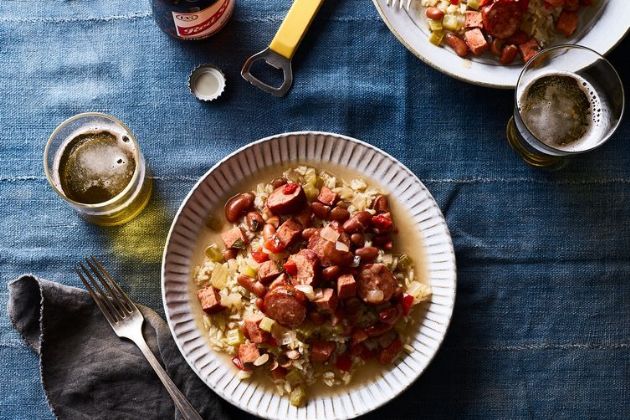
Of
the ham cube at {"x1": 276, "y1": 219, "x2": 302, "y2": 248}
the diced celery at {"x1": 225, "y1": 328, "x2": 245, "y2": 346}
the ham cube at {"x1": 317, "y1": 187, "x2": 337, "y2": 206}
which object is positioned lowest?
the diced celery at {"x1": 225, "y1": 328, "x2": 245, "y2": 346}

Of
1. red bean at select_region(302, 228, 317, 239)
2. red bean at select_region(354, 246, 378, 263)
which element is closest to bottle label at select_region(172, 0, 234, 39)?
red bean at select_region(302, 228, 317, 239)

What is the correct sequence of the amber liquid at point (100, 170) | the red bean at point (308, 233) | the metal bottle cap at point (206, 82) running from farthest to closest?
the metal bottle cap at point (206, 82) → the amber liquid at point (100, 170) → the red bean at point (308, 233)

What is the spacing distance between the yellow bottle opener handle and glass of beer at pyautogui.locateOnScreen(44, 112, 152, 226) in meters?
0.50

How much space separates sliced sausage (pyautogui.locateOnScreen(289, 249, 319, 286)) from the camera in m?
1.79

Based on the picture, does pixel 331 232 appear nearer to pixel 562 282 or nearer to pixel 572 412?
pixel 562 282

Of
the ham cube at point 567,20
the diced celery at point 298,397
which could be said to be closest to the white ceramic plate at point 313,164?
the diced celery at point 298,397

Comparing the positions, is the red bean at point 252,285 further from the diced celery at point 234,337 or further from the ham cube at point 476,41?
the ham cube at point 476,41

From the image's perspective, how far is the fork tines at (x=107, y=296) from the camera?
196cm

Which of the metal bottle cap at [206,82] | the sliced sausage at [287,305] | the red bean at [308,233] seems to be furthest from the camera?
the metal bottle cap at [206,82]

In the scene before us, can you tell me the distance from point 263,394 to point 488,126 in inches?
38.5

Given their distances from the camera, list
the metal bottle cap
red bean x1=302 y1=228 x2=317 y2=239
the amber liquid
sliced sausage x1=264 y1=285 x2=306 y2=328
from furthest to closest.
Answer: the metal bottle cap, the amber liquid, red bean x1=302 y1=228 x2=317 y2=239, sliced sausage x1=264 y1=285 x2=306 y2=328

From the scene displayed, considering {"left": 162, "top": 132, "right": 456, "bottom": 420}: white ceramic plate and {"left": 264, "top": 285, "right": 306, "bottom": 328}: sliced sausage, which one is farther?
{"left": 162, "top": 132, "right": 456, "bottom": 420}: white ceramic plate

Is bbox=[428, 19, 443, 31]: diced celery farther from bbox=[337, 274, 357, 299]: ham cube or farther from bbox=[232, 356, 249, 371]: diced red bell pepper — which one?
bbox=[232, 356, 249, 371]: diced red bell pepper

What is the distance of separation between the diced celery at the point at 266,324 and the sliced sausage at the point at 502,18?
38.3 inches
